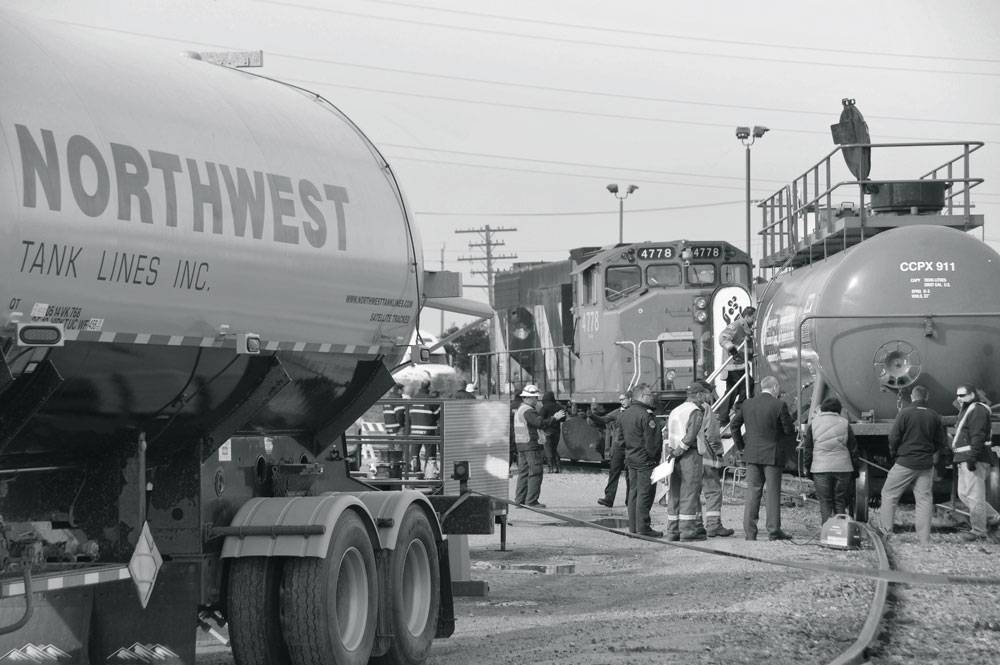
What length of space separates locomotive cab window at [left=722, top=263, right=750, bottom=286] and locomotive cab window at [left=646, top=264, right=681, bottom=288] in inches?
35.8

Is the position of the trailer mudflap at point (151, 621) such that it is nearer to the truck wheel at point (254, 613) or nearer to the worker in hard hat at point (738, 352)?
the truck wheel at point (254, 613)

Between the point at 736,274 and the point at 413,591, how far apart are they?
20.4 meters

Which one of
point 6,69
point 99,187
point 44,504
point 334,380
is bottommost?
point 44,504

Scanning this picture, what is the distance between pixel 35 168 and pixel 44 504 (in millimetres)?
2127

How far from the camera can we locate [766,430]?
55.5 ft

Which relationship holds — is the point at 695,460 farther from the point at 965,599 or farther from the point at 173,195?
the point at 173,195

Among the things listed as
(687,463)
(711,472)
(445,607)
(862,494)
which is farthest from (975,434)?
(445,607)

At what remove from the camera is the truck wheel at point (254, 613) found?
819 centimetres

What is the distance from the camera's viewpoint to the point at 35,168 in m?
6.43

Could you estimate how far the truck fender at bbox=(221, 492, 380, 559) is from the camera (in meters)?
8.22

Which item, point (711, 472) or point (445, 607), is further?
point (711, 472)

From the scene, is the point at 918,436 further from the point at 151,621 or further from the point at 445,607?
the point at 151,621

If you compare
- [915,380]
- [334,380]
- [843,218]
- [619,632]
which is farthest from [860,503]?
[334,380]

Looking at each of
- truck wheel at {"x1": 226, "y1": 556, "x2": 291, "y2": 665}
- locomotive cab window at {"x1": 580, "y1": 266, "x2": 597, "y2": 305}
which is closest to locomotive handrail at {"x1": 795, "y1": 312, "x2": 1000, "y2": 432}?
truck wheel at {"x1": 226, "y1": 556, "x2": 291, "y2": 665}
